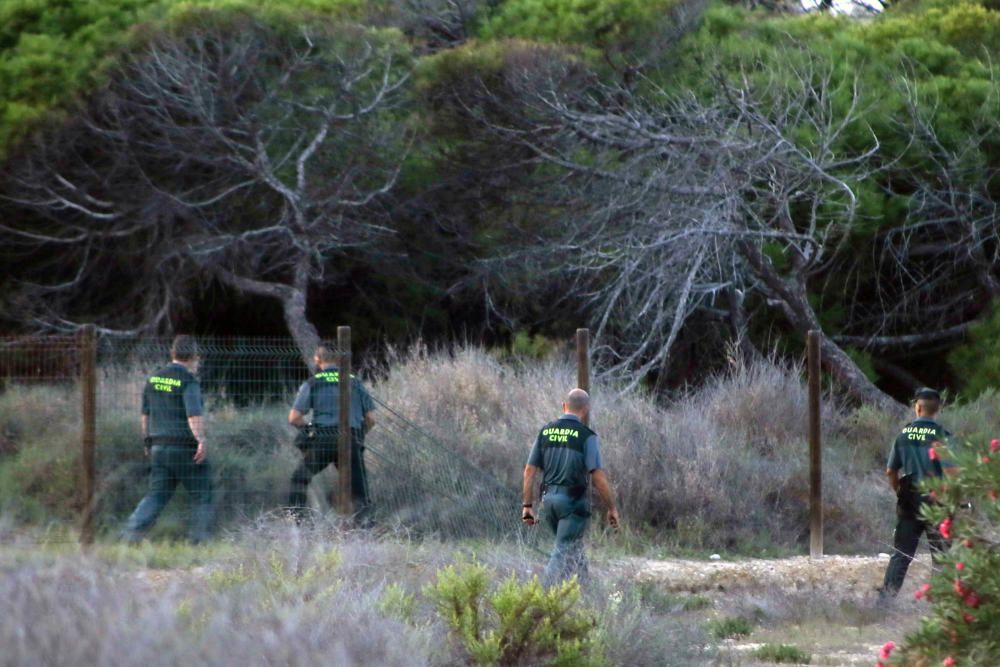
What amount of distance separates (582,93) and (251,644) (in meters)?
16.6

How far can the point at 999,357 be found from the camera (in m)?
19.6

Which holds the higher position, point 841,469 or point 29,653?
point 29,653

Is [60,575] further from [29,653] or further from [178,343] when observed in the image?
[178,343]

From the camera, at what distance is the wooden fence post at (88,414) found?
10.5m

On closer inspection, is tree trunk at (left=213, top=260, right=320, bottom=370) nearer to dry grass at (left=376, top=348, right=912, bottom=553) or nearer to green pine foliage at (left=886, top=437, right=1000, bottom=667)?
dry grass at (left=376, top=348, right=912, bottom=553)

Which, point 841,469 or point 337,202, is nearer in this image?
point 841,469

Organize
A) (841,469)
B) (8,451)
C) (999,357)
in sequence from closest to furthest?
(8,451), (841,469), (999,357)

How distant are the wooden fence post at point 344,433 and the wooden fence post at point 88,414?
5.95 ft

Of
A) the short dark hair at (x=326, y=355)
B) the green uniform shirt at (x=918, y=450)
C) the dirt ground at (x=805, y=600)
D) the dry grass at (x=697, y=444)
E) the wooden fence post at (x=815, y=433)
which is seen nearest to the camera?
the dirt ground at (x=805, y=600)

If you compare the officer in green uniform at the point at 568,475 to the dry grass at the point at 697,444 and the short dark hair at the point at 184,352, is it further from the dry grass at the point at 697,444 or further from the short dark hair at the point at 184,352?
the dry grass at the point at 697,444

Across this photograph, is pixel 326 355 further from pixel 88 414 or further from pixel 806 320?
pixel 806 320

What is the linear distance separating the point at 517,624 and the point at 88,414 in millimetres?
4815

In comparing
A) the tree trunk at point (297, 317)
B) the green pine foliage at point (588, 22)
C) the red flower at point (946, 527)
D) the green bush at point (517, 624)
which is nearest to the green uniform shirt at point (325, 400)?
the green bush at point (517, 624)

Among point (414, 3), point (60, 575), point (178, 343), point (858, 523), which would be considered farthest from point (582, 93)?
point (60, 575)
